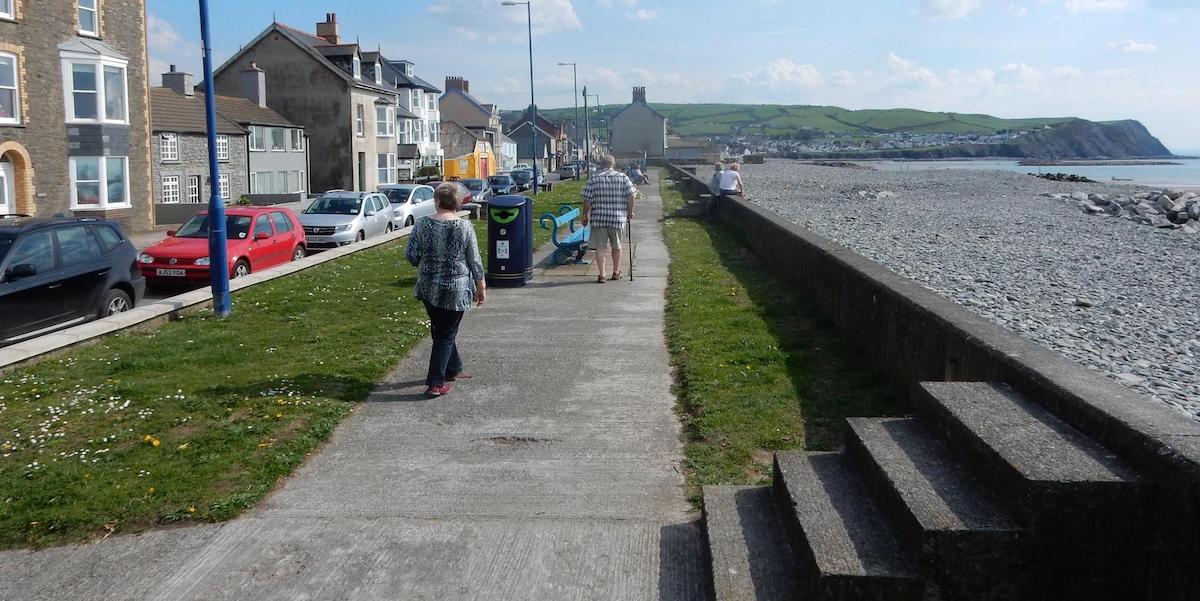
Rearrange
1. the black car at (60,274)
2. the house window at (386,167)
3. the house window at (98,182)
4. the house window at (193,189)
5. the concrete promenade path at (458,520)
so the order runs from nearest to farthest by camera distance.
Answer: the concrete promenade path at (458,520) < the black car at (60,274) < the house window at (98,182) < the house window at (193,189) < the house window at (386,167)

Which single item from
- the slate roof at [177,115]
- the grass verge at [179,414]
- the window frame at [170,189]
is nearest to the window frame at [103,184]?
the slate roof at [177,115]

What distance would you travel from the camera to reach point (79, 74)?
1203 inches

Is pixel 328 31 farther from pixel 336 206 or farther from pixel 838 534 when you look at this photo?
pixel 838 534

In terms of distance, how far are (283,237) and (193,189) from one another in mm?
26807

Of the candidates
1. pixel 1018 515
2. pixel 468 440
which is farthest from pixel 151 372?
pixel 1018 515

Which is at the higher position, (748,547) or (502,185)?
(502,185)

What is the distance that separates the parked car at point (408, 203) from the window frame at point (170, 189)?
46.3 ft

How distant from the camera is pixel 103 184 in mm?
31469

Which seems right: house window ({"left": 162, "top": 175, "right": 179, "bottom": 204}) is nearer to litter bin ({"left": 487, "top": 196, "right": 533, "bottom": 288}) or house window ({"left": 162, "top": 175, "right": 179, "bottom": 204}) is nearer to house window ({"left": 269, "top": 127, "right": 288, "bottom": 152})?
house window ({"left": 269, "top": 127, "right": 288, "bottom": 152})

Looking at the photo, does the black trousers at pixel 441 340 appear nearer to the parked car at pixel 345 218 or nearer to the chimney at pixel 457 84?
the parked car at pixel 345 218

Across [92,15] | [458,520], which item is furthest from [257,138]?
[458,520]

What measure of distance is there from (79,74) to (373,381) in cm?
2749

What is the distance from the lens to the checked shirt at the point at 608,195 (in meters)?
13.1

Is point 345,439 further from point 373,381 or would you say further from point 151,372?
point 151,372
